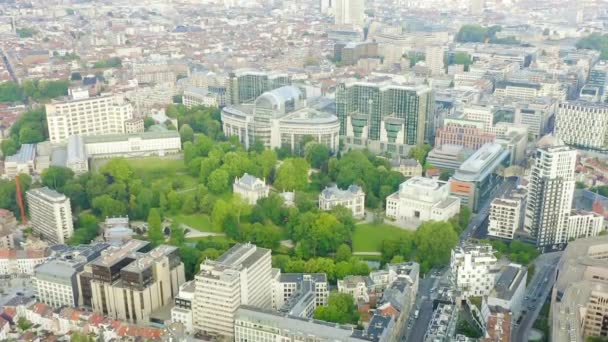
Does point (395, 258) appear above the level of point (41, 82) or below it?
below

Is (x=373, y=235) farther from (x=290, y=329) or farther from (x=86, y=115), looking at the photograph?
(x=86, y=115)

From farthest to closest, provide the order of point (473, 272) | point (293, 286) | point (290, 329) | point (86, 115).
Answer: point (86, 115) → point (473, 272) → point (293, 286) → point (290, 329)

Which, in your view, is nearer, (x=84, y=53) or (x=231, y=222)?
(x=231, y=222)

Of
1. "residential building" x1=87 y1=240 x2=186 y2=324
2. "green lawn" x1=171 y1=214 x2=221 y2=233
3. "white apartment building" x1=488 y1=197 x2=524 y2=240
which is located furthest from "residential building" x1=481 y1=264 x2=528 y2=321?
"green lawn" x1=171 y1=214 x2=221 y2=233

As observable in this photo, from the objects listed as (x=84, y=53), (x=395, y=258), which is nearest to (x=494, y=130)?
(x=395, y=258)

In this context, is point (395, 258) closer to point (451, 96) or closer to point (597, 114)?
point (597, 114)

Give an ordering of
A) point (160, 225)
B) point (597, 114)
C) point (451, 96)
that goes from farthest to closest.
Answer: point (451, 96) → point (597, 114) → point (160, 225)

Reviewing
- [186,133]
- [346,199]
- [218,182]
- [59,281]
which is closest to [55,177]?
[218,182]
